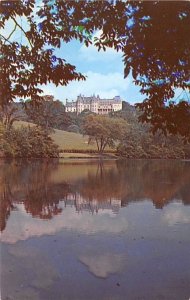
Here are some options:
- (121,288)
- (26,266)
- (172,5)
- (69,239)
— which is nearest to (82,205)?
(69,239)

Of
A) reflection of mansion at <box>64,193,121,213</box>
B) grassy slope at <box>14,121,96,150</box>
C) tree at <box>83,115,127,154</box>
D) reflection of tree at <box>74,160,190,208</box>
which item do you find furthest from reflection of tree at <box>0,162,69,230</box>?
tree at <box>83,115,127,154</box>

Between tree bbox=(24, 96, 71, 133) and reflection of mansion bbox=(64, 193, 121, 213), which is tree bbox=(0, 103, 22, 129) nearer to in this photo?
tree bbox=(24, 96, 71, 133)

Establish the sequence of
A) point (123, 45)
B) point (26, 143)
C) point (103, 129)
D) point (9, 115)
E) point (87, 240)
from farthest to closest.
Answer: point (103, 129) < point (87, 240) < point (26, 143) < point (9, 115) < point (123, 45)

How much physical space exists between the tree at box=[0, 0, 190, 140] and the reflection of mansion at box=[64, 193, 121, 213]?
294 cm

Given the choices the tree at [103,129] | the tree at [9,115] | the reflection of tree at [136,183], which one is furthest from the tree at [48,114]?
the reflection of tree at [136,183]

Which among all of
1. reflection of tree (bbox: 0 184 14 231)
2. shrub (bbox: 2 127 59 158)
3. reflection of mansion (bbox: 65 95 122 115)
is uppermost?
reflection of mansion (bbox: 65 95 122 115)

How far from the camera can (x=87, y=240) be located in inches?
175

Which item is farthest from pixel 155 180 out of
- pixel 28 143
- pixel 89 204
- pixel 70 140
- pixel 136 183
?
pixel 28 143

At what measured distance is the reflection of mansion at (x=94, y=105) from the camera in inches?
138

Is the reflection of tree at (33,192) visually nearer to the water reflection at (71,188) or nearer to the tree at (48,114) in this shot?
the water reflection at (71,188)

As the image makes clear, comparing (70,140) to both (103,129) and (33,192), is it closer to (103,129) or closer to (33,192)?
(103,129)

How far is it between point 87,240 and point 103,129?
1413 millimetres

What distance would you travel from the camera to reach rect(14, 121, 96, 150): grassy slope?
416 centimetres

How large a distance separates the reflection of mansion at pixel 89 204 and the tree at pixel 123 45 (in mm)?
2942
